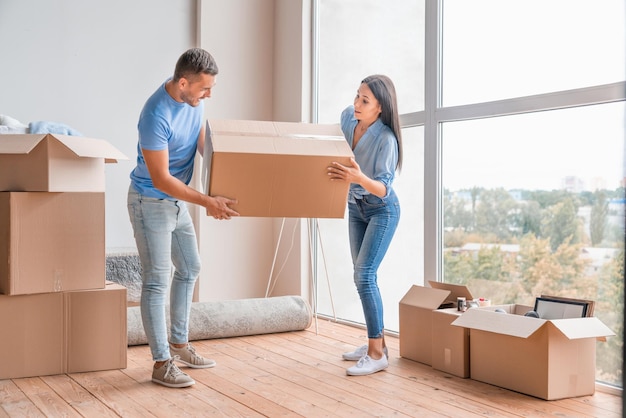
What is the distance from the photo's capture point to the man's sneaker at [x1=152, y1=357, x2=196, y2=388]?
2.69 meters

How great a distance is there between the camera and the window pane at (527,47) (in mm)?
2744

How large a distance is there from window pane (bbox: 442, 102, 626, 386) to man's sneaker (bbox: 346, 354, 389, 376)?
2.02ft

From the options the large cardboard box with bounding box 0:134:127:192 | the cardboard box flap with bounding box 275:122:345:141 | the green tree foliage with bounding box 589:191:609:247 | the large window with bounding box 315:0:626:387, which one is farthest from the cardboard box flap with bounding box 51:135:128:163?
the green tree foliage with bounding box 589:191:609:247

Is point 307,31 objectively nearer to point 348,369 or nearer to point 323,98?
point 323,98

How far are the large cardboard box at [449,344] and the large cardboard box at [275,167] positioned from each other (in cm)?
66

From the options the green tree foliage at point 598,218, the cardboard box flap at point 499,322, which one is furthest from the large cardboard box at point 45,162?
the green tree foliage at point 598,218

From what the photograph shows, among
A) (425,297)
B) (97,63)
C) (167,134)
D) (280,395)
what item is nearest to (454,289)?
(425,297)

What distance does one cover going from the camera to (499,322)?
266 cm

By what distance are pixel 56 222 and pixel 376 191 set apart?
4.24 ft

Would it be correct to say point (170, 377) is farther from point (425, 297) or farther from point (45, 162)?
point (425, 297)

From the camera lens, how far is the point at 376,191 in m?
2.83

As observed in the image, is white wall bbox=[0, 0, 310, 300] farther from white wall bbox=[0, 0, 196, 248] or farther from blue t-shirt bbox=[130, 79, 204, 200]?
blue t-shirt bbox=[130, 79, 204, 200]

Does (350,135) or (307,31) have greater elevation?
(307,31)

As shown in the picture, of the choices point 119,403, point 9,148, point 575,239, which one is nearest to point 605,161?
point 575,239
